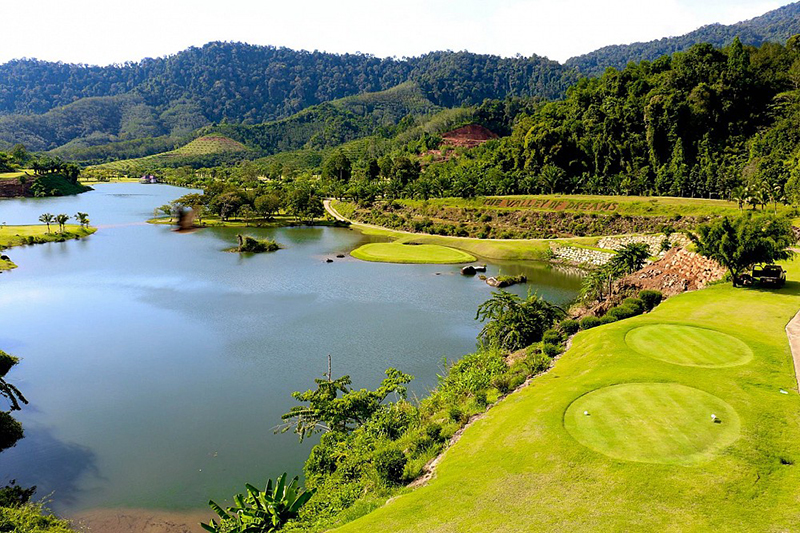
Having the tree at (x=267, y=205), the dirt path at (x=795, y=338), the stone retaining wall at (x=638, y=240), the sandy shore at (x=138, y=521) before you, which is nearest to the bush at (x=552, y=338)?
the dirt path at (x=795, y=338)

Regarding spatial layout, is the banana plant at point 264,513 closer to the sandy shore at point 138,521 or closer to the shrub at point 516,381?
the sandy shore at point 138,521

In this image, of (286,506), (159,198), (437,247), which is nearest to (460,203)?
(437,247)

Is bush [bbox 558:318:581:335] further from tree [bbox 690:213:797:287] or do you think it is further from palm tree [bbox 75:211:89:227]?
palm tree [bbox 75:211:89:227]

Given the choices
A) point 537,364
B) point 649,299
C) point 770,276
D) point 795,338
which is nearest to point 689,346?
point 795,338

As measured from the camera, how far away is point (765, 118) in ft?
379

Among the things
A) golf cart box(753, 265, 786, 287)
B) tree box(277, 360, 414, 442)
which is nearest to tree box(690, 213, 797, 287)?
golf cart box(753, 265, 786, 287)

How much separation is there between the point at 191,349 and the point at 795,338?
136ft

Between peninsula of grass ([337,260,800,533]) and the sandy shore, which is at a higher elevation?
peninsula of grass ([337,260,800,533])

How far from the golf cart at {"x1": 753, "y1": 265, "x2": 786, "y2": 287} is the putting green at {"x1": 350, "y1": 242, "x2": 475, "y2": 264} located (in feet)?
157

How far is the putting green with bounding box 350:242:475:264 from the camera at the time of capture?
271 feet

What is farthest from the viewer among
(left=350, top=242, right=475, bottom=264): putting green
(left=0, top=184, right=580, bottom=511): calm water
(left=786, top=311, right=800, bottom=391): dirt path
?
(left=350, top=242, right=475, bottom=264): putting green

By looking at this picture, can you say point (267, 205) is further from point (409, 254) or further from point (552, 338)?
point (552, 338)

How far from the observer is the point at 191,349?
42094 millimetres

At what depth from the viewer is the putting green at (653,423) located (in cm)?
1669
